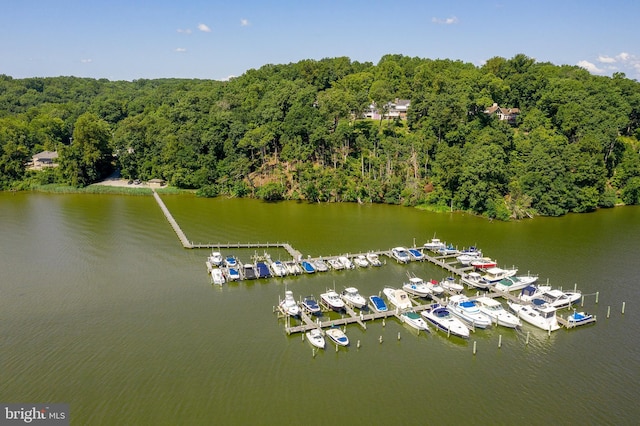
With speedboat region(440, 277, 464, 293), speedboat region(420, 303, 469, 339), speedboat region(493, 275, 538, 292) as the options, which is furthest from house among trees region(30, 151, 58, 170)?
speedboat region(493, 275, 538, 292)

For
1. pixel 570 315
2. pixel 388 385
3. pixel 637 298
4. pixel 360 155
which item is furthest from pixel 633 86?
pixel 388 385

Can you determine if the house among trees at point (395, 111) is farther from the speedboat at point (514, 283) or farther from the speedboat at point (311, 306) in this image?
the speedboat at point (311, 306)

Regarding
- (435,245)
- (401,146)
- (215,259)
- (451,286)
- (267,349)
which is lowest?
(267,349)

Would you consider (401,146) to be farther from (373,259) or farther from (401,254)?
(373,259)

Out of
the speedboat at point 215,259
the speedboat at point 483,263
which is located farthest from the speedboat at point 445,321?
the speedboat at point 215,259

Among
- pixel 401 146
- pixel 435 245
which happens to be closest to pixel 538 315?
pixel 435 245
